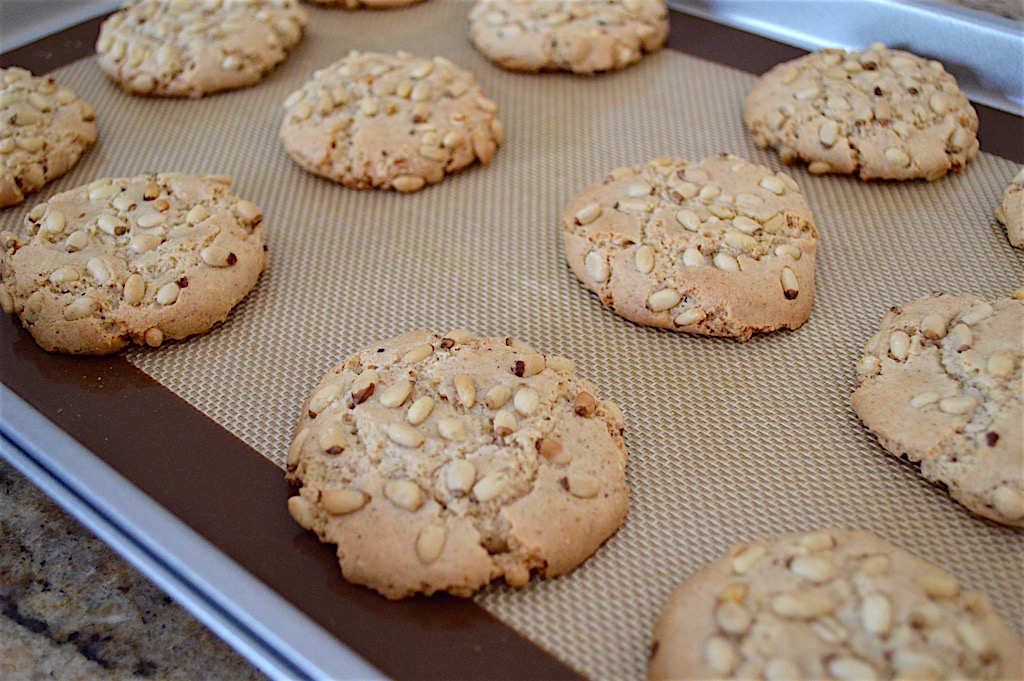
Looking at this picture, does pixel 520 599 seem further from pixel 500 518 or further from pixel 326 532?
pixel 326 532

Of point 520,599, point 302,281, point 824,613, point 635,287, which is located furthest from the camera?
point 302,281

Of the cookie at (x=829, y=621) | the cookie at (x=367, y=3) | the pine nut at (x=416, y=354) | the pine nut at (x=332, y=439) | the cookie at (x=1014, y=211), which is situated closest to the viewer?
the cookie at (x=829, y=621)

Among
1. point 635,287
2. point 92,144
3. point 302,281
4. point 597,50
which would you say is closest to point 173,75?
point 92,144

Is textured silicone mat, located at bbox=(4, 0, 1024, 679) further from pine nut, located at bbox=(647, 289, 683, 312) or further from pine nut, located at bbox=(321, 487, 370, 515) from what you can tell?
pine nut, located at bbox=(321, 487, 370, 515)

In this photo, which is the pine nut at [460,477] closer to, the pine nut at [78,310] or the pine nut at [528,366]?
the pine nut at [528,366]

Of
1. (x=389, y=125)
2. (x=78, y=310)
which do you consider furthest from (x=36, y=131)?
(x=389, y=125)

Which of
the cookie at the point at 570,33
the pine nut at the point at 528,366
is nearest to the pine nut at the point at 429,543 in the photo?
the pine nut at the point at 528,366

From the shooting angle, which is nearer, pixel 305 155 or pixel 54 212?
pixel 54 212
